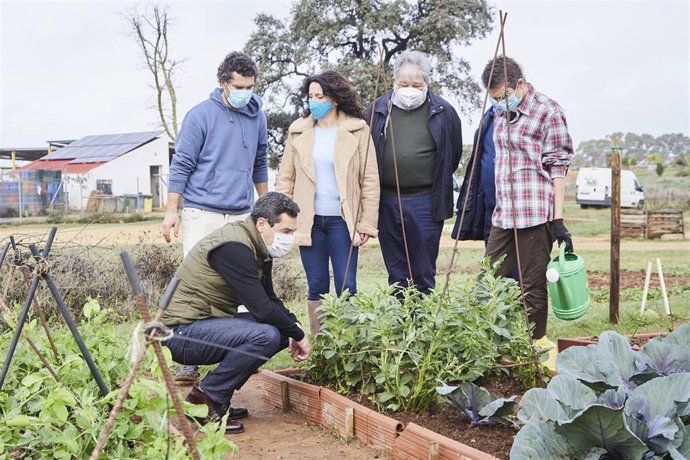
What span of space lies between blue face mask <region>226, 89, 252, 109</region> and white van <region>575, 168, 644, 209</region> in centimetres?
2826

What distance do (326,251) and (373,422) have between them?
4.72 feet

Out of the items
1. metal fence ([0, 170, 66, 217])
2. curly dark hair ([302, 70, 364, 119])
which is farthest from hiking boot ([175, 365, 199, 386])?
metal fence ([0, 170, 66, 217])

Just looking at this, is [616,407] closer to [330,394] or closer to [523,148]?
[330,394]

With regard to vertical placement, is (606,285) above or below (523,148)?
below

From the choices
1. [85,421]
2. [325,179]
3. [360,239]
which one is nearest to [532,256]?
[360,239]

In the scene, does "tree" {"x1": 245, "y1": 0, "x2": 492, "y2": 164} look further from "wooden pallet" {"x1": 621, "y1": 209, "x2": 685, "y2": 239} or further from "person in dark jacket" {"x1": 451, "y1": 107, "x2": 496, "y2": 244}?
"person in dark jacket" {"x1": 451, "y1": 107, "x2": 496, "y2": 244}

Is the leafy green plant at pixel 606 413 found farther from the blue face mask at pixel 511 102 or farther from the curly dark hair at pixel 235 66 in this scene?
the curly dark hair at pixel 235 66

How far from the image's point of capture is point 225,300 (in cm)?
377

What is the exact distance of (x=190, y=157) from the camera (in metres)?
4.45

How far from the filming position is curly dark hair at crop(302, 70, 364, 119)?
442 cm

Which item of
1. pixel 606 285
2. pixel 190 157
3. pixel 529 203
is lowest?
pixel 606 285

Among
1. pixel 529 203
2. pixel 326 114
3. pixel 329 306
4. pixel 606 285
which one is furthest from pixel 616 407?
pixel 606 285

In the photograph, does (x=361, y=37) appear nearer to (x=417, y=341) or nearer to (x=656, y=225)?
(x=656, y=225)

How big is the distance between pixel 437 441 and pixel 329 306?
981 mm
